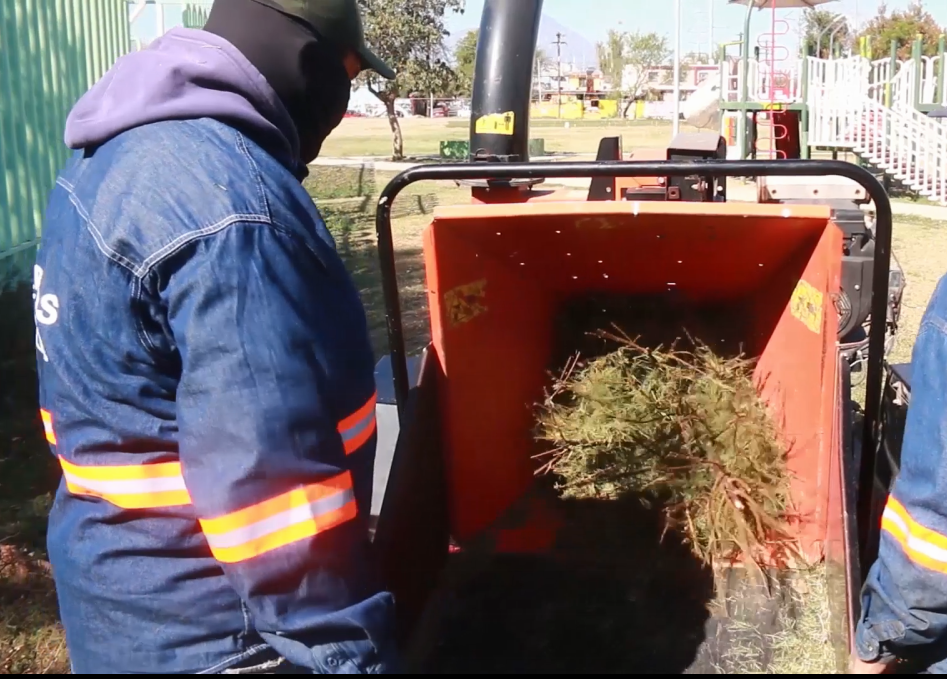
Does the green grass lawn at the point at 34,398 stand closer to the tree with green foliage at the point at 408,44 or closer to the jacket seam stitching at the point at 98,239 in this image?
the jacket seam stitching at the point at 98,239

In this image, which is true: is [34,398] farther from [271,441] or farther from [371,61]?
[271,441]

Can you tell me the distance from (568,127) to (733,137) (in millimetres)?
31992

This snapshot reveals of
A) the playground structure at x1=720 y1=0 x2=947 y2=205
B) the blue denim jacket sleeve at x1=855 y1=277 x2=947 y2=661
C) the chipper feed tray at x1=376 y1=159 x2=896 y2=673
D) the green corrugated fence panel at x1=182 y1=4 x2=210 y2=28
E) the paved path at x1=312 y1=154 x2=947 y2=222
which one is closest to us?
the blue denim jacket sleeve at x1=855 y1=277 x2=947 y2=661

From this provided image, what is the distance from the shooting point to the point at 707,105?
17812 millimetres

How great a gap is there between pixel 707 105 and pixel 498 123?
1410cm

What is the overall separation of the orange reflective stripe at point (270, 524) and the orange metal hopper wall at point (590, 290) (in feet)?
4.69

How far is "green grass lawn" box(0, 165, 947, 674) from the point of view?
10.00 feet

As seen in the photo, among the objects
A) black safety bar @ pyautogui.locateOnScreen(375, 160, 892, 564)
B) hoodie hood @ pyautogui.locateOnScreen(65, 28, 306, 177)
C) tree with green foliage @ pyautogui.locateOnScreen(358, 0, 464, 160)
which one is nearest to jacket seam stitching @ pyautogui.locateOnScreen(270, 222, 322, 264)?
hoodie hood @ pyautogui.locateOnScreen(65, 28, 306, 177)

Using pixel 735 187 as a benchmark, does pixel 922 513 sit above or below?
above

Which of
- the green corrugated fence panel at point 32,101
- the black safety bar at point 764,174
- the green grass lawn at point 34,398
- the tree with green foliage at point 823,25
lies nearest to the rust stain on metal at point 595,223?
the black safety bar at point 764,174

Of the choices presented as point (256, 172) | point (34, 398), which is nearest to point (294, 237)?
point (256, 172)

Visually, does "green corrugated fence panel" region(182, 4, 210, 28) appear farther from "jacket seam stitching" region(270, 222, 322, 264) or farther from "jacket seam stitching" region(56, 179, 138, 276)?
"jacket seam stitching" region(270, 222, 322, 264)

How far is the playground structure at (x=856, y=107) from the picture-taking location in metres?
15.2

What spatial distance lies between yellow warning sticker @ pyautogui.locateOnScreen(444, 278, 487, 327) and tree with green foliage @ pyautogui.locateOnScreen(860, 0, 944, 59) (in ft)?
119
